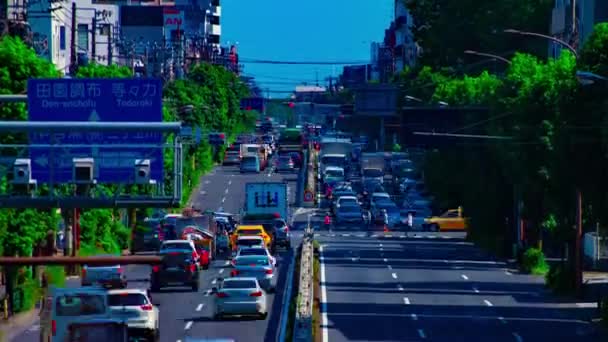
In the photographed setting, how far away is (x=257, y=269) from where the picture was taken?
57.8 meters

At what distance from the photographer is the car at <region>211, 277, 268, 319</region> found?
4856 centimetres

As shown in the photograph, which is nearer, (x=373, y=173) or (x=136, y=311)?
(x=136, y=311)

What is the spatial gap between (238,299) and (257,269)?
9042mm

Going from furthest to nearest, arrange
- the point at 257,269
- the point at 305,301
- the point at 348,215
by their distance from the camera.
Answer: the point at 348,215, the point at 257,269, the point at 305,301

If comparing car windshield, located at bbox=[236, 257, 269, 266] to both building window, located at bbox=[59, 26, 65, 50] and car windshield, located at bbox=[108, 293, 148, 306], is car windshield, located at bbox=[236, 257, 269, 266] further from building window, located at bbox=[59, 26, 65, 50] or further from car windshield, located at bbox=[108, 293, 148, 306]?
building window, located at bbox=[59, 26, 65, 50]

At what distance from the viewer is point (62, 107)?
120 ft

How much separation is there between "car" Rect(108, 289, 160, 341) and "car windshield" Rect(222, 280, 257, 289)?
7990 millimetres

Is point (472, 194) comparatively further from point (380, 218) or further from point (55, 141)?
point (55, 141)

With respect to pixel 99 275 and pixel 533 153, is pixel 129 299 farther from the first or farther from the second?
pixel 533 153

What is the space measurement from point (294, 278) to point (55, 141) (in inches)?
1035

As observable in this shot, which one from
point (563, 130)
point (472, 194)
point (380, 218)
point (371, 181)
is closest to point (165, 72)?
point (371, 181)

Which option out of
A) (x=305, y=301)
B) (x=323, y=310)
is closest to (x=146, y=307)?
(x=305, y=301)

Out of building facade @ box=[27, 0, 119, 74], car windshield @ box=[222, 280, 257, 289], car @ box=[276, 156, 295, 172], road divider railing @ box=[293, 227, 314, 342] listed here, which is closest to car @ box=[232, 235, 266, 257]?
road divider railing @ box=[293, 227, 314, 342]

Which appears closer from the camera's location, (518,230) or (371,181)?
(518,230)
